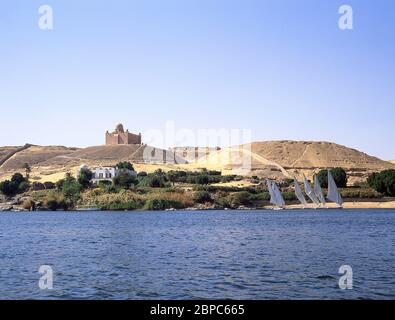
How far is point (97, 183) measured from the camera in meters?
106

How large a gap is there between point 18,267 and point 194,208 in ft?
213

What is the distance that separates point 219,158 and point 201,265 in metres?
140

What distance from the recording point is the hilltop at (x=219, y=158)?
472 feet

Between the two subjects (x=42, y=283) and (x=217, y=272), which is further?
(x=217, y=272)

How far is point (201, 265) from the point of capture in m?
25.2

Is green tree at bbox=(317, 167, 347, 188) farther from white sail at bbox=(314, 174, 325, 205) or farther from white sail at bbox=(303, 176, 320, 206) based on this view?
white sail at bbox=(314, 174, 325, 205)

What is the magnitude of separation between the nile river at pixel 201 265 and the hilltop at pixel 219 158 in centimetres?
9623

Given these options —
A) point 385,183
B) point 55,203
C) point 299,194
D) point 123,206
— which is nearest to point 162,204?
point 123,206

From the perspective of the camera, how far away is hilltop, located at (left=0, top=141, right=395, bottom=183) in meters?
144

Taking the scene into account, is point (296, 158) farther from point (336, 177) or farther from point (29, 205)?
point (29, 205)

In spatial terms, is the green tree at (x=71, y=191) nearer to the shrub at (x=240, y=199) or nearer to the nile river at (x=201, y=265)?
the shrub at (x=240, y=199)
